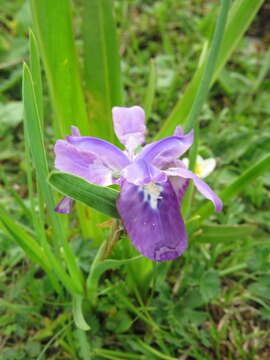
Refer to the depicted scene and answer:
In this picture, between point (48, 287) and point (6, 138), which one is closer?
point (48, 287)

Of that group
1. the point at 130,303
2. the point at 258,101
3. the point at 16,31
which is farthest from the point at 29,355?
the point at 16,31

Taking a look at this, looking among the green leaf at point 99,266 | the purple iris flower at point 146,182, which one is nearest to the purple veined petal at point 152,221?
the purple iris flower at point 146,182

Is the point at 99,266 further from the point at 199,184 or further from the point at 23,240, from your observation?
the point at 199,184

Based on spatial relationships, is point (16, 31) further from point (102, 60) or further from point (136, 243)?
point (136, 243)

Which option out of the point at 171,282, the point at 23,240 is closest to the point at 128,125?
the point at 23,240

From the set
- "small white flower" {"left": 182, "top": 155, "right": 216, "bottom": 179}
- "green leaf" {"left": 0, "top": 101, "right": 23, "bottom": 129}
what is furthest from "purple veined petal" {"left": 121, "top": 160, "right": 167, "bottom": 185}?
"green leaf" {"left": 0, "top": 101, "right": 23, "bottom": 129}
